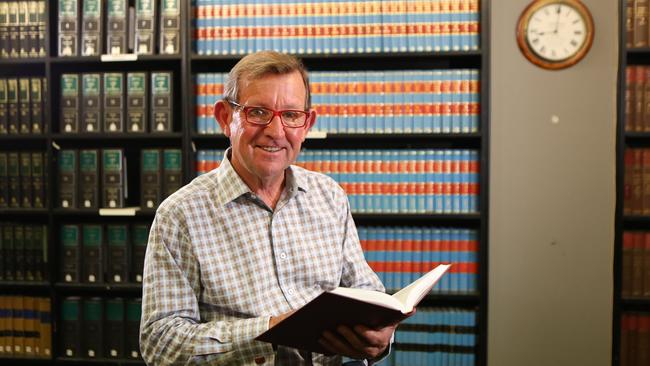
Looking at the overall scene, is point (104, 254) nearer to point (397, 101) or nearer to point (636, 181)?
point (397, 101)

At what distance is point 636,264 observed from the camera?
253 cm

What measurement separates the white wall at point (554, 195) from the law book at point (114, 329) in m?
1.99

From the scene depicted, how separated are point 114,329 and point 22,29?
1601 mm

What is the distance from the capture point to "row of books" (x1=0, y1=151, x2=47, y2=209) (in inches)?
105

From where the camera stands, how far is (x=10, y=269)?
2693mm

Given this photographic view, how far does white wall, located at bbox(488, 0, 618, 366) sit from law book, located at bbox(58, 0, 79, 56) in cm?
216

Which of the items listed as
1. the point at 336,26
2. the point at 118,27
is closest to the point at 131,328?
the point at 118,27

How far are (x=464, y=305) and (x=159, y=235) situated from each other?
6.35 ft

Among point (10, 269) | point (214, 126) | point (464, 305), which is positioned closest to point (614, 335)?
point (464, 305)

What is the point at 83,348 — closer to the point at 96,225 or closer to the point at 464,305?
the point at 96,225

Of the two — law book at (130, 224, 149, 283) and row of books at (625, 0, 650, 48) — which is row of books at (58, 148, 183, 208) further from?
row of books at (625, 0, 650, 48)

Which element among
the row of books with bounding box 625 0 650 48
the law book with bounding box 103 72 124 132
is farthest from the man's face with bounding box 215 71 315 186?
the row of books with bounding box 625 0 650 48

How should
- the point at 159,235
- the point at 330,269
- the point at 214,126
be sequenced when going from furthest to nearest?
1. the point at 214,126
2. the point at 330,269
3. the point at 159,235

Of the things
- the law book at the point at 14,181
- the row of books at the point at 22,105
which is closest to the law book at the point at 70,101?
the row of books at the point at 22,105
